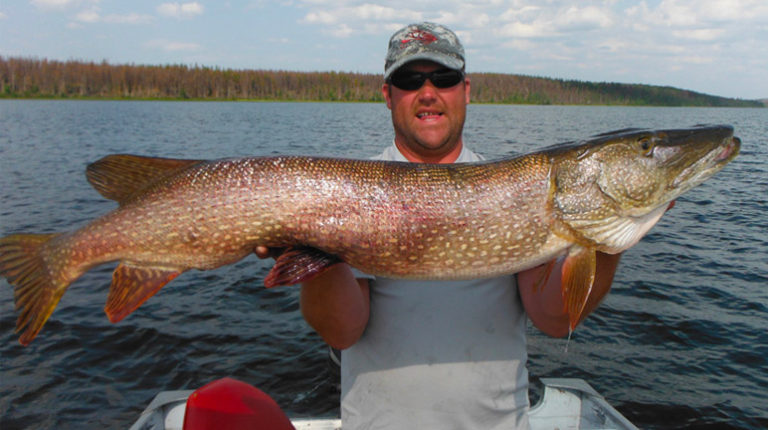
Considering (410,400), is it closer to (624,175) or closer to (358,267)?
(358,267)

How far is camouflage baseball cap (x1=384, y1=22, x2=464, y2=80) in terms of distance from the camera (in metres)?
2.63

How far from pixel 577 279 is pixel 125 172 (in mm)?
2049

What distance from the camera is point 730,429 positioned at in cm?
470

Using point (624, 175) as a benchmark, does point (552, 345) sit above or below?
below

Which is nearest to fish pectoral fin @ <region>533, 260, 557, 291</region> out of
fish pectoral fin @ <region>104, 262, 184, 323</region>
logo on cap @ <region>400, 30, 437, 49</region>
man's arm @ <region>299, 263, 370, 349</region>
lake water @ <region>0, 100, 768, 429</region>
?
man's arm @ <region>299, 263, 370, 349</region>

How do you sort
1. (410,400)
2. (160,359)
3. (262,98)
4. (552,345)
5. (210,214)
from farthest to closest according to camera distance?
(262,98) → (552,345) → (160,359) → (410,400) → (210,214)

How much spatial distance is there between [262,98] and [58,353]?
77.1 metres

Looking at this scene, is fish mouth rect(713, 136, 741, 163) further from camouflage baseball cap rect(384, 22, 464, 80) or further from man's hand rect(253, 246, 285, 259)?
man's hand rect(253, 246, 285, 259)

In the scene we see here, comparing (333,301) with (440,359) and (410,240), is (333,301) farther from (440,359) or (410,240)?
(440,359)

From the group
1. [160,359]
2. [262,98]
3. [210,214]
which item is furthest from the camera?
[262,98]

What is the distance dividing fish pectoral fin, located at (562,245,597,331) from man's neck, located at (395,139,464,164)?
0.90 meters

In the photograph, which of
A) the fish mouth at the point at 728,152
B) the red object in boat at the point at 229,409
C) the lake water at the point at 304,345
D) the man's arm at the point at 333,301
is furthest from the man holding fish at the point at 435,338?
the lake water at the point at 304,345

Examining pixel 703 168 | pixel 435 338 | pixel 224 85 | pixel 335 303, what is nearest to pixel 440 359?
pixel 435 338

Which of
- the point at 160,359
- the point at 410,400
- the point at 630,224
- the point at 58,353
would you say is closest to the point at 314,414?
the point at 160,359
